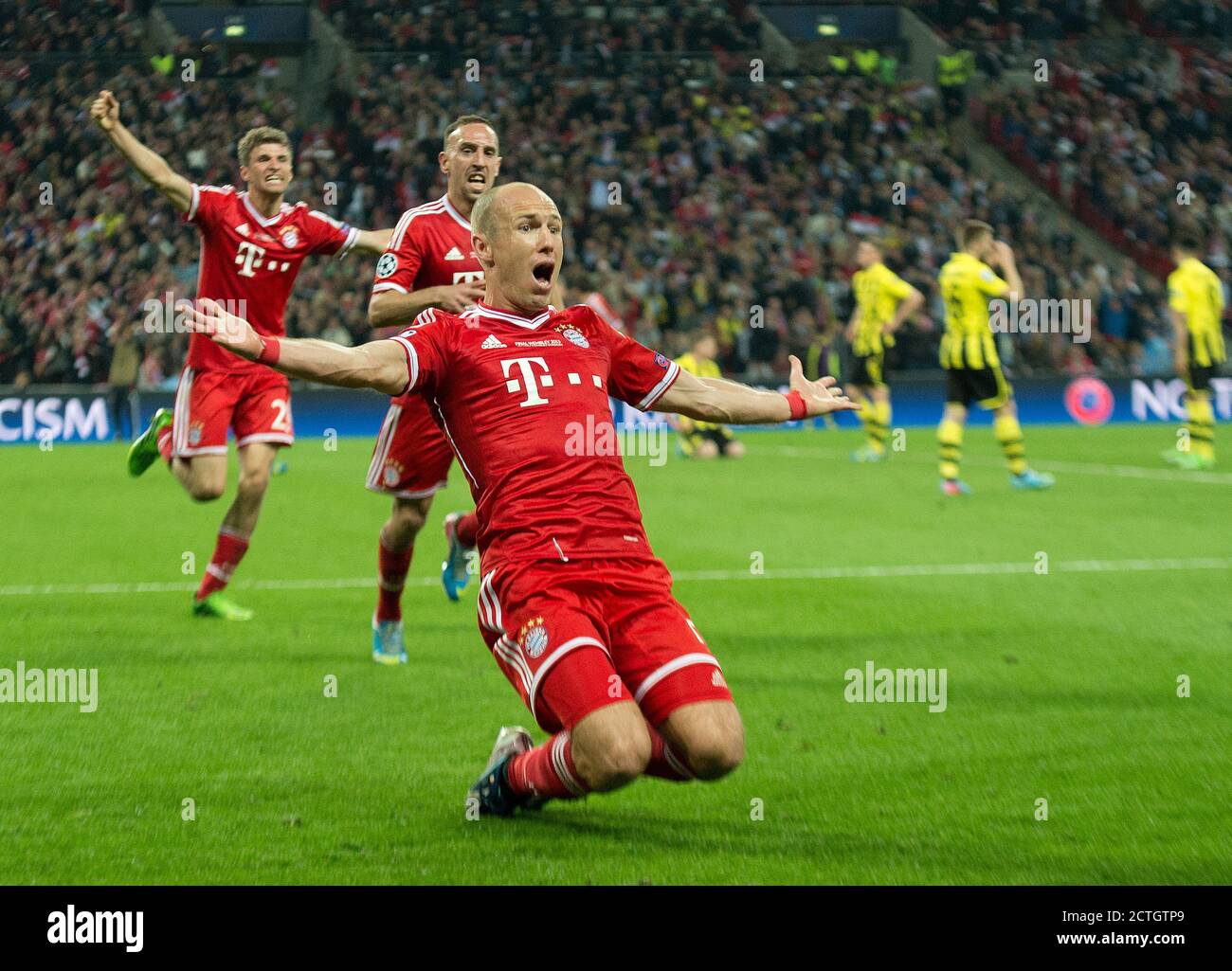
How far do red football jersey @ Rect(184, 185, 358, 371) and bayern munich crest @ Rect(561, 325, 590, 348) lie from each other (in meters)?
4.22

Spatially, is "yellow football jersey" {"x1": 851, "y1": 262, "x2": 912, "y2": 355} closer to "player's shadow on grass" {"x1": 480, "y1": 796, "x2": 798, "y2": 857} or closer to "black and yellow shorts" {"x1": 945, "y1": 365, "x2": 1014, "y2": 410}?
"black and yellow shorts" {"x1": 945, "y1": 365, "x2": 1014, "y2": 410}

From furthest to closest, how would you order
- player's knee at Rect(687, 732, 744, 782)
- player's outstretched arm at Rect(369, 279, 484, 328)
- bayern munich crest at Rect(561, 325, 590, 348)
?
1. player's outstretched arm at Rect(369, 279, 484, 328)
2. bayern munich crest at Rect(561, 325, 590, 348)
3. player's knee at Rect(687, 732, 744, 782)

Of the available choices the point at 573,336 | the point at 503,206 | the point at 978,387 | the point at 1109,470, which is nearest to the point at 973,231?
the point at 978,387

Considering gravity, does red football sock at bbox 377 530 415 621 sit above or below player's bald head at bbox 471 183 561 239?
below

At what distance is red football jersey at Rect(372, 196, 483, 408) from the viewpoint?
7.69 m

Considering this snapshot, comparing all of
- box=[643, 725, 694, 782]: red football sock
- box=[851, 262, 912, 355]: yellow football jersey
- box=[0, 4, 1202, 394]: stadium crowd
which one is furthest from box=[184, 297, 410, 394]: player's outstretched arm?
box=[0, 4, 1202, 394]: stadium crowd

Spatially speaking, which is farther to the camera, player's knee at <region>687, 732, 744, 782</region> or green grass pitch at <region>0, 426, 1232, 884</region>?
green grass pitch at <region>0, 426, 1232, 884</region>

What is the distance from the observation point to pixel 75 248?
2734 centimetres

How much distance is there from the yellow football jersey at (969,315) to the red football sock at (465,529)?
8.21m

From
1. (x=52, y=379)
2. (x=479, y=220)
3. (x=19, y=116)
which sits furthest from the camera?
(x=19, y=116)

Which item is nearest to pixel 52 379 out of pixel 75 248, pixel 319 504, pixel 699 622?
pixel 75 248

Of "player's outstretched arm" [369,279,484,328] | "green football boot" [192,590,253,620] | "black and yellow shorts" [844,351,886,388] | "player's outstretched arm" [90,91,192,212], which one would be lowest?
"green football boot" [192,590,253,620]
